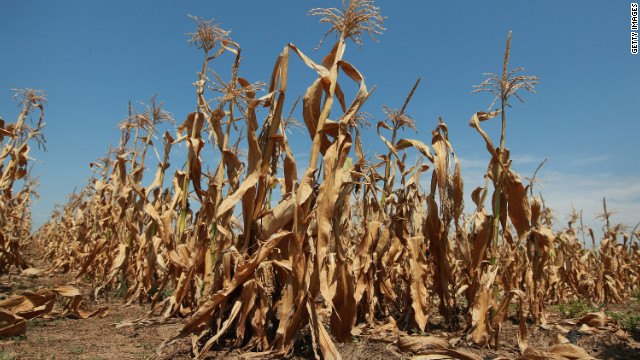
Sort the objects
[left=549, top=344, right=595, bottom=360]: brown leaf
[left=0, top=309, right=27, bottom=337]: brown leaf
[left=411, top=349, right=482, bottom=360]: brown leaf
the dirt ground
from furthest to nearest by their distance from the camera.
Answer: [left=0, top=309, right=27, bottom=337]: brown leaf → the dirt ground → [left=549, top=344, right=595, bottom=360]: brown leaf → [left=411, top=349, right=482, bottom=360]: brown leaf

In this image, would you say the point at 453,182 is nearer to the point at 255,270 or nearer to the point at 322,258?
the point at 322,258

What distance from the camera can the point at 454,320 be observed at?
4.14 meters

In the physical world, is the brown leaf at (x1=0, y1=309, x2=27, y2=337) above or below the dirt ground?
above

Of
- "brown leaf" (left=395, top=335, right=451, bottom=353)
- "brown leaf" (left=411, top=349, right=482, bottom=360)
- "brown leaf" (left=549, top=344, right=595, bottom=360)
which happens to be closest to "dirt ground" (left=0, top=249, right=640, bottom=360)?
"brown leaf" (left=395, top=335, right=451, bottom=353)

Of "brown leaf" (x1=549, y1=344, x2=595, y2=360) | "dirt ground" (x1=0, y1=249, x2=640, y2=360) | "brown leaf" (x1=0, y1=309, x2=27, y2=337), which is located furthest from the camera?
"brown leaf" (x1=0, y1=309, x2=27, y2=337)

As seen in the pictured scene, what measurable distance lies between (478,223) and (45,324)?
472 cm

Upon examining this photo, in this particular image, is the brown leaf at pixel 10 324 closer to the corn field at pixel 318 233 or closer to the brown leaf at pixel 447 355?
the corn field at pixel 318 233

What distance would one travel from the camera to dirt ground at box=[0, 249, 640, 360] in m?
2.98

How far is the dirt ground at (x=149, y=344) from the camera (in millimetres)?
2980

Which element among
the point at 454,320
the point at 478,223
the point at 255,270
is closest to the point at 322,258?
the point at 255,270

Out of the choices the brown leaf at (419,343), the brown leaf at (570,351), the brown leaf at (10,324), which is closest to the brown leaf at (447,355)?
the brown leaf at (419,343)

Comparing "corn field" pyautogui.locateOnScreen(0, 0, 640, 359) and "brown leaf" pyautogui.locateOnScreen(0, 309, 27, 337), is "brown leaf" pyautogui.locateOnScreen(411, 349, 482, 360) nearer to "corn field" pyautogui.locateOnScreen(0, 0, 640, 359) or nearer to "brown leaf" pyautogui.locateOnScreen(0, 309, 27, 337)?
"corn field" pyautogui.locateOnScreen(0, 0, 640, 359)

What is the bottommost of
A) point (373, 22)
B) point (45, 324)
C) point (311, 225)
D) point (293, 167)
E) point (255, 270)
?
point (45, 324)

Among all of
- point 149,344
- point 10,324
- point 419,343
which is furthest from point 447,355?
point 10,324
